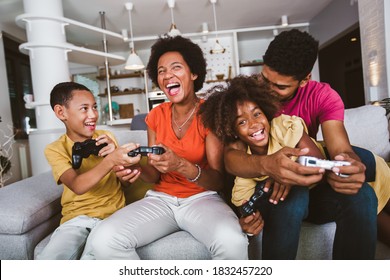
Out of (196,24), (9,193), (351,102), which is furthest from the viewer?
(196,24)

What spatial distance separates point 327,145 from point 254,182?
221 mm

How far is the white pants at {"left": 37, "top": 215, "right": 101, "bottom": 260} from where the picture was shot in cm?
79

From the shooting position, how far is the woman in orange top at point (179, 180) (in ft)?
2.42

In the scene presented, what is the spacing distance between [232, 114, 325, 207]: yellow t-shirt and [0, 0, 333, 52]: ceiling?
115 inches

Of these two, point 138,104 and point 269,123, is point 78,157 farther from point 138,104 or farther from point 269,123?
point 138,104

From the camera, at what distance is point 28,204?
0.91m

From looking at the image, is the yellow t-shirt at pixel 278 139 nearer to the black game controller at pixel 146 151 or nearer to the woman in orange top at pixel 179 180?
the woman in orange top at pixel 179 180

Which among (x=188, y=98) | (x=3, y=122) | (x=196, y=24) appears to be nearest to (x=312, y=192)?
(x=188, y=98)

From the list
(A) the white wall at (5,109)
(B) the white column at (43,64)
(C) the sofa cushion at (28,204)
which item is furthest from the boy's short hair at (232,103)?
(A) the white wall at (5,109)

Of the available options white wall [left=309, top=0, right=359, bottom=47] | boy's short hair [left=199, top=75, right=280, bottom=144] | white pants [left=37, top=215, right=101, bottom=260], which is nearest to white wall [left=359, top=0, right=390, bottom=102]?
white wall [left=309, top=0, right=359, bottom=47]

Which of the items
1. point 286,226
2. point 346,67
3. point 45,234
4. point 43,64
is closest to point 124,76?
point 43,64

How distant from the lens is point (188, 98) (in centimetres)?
98

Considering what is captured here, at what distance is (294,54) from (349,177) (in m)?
0.37

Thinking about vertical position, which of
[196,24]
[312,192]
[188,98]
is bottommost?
[312,192]
